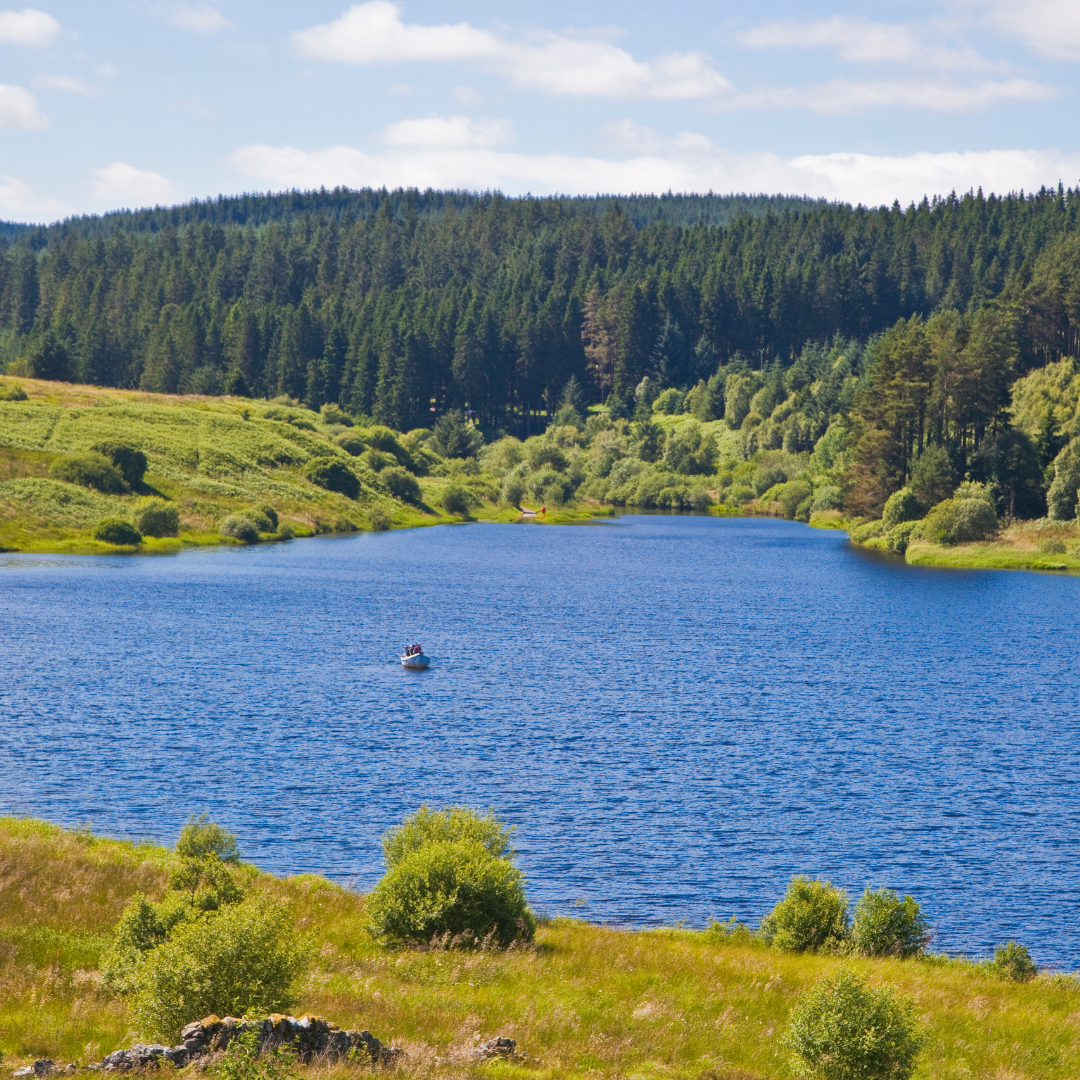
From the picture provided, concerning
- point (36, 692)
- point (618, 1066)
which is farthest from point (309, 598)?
point (618, 1066)

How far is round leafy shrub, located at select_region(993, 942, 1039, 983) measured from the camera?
29.2 meters

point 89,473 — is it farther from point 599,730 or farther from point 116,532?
point 599,730

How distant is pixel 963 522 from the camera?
140125mm

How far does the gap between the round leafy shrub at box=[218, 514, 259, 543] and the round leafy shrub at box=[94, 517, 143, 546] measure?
48.3ft

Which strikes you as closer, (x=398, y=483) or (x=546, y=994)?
(x=546, y=994)

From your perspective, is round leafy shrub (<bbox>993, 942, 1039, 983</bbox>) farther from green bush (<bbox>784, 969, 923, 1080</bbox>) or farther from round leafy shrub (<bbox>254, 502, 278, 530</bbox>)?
round leafy shrub (<bbox>254, 502, 278, 530</bbox>)

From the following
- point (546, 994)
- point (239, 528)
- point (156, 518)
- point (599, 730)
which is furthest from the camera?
point (239, 528)

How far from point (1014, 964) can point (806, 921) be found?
5364mm

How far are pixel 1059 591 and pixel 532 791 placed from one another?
85673mm

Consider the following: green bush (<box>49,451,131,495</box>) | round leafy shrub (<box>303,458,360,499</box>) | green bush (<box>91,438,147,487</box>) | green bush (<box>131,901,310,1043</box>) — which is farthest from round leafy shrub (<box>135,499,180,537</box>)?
green bush (<box>131,901,310,1043</box>)

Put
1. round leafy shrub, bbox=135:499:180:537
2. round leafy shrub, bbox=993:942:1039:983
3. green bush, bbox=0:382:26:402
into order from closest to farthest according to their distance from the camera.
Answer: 1. round leafy shrub, bbox=993:942:1039:983
2. round leafy shrub, bbox=135:499:180:537
3. green bush, bbox=0:382:26:402

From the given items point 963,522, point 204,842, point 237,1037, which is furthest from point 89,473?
point 237,1037

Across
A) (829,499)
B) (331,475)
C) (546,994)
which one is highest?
(829,499)

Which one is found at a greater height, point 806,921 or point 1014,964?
point 806,921
